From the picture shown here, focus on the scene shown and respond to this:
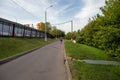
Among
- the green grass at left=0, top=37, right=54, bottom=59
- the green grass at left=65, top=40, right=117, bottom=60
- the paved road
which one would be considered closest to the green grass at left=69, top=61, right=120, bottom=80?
the paved road

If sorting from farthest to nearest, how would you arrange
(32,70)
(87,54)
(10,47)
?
1. (87,54)
2. (10,47)
3. (32,70)

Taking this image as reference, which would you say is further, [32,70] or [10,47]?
Result: [10,47]

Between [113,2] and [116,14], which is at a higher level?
[113,2]

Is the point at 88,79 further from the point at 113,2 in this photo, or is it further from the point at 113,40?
the point at 113,2

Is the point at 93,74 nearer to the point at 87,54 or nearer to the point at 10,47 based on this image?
the point at 87,54

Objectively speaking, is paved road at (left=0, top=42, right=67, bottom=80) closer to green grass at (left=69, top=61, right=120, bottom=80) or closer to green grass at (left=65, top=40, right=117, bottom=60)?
green grass at (left=69, top=61, right=120, bottom=80)

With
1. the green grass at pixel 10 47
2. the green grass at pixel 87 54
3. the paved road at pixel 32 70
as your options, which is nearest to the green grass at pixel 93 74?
the paved road at pixel 32 70

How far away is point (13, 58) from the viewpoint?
Answer: 14055 millimetres

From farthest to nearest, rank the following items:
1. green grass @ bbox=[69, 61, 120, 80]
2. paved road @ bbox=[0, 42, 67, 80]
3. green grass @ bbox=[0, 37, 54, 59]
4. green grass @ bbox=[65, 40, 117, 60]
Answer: green grass @ bbox=[65, 40, 117, 60]
green grass @ bbox=[0, 37, 54, 59]
paved road @ bbox=[0, 42, 67, 80]
green grass @ bbox=[69, 61, 120, 80]

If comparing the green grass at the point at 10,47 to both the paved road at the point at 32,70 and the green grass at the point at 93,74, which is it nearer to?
the paved road at the point at 32,70

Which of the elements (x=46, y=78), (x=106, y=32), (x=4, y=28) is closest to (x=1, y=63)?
(x=46, y=78)

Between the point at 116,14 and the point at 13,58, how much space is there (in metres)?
8.68

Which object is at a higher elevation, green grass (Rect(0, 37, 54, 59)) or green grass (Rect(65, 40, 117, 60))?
green grass (Rect(0, 37, 54, 59))

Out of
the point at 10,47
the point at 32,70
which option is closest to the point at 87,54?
the point at 10,47
